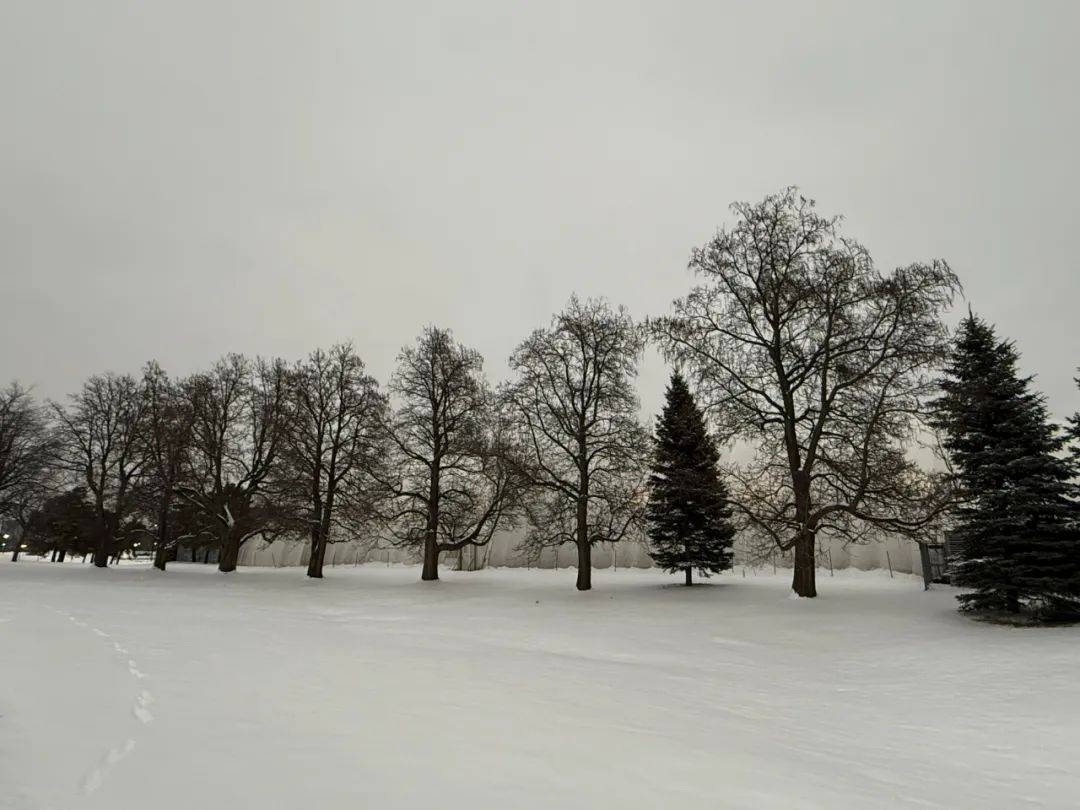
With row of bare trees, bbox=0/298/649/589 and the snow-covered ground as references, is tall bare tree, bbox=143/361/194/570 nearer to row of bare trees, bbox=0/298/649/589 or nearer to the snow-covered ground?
row of bare trees, bbox=0/298/649/589


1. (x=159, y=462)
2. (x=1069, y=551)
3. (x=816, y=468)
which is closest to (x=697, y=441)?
(x=816, y=468)

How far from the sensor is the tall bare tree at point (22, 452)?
32062mm

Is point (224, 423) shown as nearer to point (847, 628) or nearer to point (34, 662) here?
point (34, 662)

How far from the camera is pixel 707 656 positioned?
37.9ft

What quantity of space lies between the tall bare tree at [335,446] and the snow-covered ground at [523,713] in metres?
12.2

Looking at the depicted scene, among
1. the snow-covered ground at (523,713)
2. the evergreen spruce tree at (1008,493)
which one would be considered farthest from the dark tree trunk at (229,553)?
the evergreen spruce tree at (1008,493)

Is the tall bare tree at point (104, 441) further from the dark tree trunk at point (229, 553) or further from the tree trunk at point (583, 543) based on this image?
the tree trunk at point (583, 543)

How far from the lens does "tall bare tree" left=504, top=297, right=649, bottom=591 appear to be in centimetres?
2198

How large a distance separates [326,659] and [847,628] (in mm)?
12368

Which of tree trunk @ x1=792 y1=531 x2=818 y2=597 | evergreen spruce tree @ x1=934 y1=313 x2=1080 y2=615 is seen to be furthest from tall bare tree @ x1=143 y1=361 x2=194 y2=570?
evergreen spruce tree @ x1=934 y1=313 x2=1080 y2=615

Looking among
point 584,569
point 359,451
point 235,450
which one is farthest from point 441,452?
point 235,450

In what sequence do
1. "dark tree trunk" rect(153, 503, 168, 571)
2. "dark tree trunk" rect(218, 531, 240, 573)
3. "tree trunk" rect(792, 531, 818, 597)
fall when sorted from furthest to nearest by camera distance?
"dark tree trunk" rect(153, 503, 168, 571) → "dark tree trunk" rect(218, 531, 240, 573) → "tree trunk" rect(792, 531, 818, 597)

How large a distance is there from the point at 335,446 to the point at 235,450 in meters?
7.21

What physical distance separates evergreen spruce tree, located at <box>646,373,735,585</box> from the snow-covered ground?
27.9 feet
